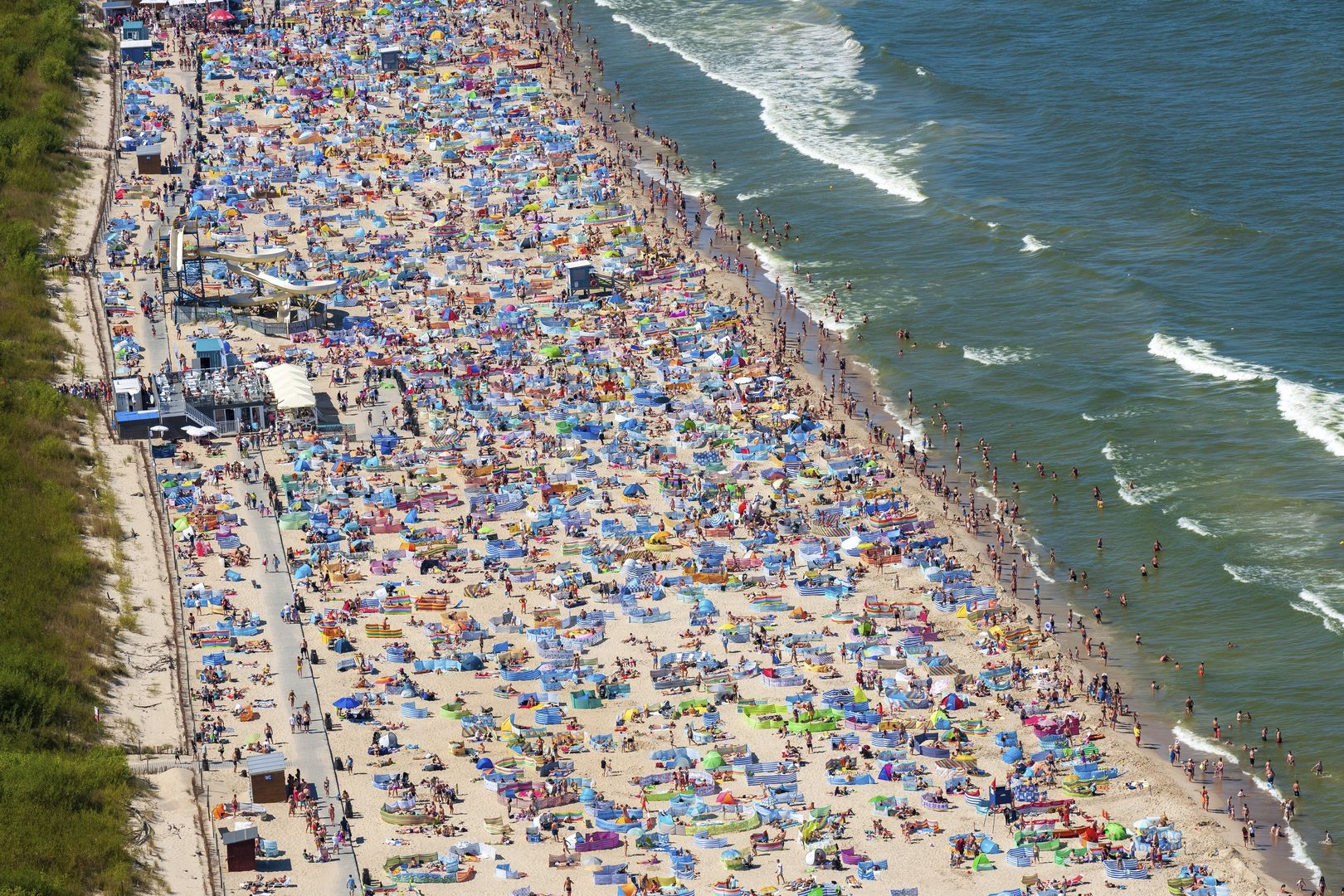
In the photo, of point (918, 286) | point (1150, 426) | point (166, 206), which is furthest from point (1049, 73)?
point (166, 206)

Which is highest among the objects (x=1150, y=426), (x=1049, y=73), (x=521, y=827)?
(x=1049, y=73)

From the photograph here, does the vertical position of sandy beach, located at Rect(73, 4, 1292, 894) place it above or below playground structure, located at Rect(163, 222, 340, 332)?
below

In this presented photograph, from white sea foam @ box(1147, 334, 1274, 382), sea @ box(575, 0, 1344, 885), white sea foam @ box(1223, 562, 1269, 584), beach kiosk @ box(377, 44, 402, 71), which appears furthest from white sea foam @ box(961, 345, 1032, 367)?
beach kiosk @ box(377, 44, 402, 71)

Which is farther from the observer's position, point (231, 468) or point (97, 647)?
point (231, 468)

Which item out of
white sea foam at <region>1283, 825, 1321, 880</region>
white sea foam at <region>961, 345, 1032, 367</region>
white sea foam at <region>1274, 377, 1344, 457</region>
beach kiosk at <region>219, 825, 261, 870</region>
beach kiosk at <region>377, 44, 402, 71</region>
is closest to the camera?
beach kiosk at <region>219, 825, 261, 870</region>

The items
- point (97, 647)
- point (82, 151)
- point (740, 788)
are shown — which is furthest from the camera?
point (82, 151)

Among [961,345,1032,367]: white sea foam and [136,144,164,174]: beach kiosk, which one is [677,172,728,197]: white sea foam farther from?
[136,144,164,174]: beach kiosk

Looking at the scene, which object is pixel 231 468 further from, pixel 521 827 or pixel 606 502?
pixel 521 827
